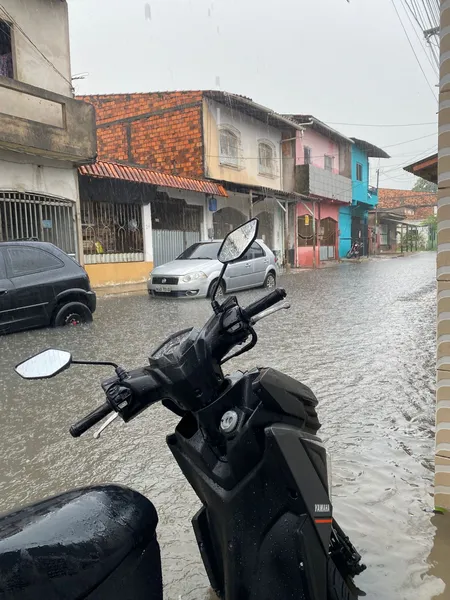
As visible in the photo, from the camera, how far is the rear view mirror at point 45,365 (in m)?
1.51

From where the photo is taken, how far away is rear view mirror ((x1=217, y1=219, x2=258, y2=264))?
1.61m

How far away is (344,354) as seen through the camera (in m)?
6.18

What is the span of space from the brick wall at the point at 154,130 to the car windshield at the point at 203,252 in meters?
5.78

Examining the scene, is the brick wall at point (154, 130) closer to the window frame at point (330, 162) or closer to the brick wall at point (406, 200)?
the window frame at point (330, 162)

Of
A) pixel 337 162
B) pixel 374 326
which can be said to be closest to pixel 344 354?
pixel 374 326

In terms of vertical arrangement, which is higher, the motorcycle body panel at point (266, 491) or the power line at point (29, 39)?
the power line at point (29, 39)

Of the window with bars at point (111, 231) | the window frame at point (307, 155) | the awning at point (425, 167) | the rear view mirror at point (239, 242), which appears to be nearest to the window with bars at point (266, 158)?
the window frame at point (307, 155)

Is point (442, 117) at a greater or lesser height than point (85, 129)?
lesser

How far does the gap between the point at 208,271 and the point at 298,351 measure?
6.00m

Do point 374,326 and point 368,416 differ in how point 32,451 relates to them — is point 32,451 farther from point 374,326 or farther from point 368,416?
point 374,326

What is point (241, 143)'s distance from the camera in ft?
66.1

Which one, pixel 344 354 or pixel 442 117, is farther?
pixel 344 354

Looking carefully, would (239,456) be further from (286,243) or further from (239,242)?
(286,243)

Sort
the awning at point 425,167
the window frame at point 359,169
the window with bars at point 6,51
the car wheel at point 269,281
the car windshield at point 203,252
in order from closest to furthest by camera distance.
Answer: the awning at point 425,167 → the window with bars at point 6,51 → the car windshield at point 203,252 → the car wheel at point 269,281 → the window frame at point 359,169
